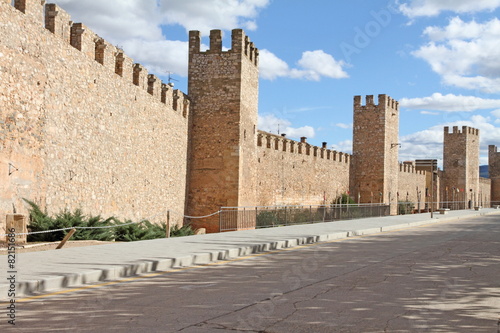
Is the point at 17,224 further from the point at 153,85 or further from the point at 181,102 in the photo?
the point at 181,102

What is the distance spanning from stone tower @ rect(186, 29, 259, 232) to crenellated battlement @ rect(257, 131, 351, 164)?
564 centimetres

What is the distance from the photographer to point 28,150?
14.3 m

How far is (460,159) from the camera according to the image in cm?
6906

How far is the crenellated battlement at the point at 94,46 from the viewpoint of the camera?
14.8m

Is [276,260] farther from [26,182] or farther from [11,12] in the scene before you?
[11,12]

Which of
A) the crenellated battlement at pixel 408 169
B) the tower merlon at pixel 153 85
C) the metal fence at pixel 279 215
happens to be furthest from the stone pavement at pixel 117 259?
the crenellated battlement at pixel 408 169

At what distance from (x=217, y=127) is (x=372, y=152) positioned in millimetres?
24894

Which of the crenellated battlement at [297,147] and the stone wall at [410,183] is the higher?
the crenellated battlement at [297,147]

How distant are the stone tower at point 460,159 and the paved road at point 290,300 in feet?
199

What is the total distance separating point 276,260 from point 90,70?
29.3 feet

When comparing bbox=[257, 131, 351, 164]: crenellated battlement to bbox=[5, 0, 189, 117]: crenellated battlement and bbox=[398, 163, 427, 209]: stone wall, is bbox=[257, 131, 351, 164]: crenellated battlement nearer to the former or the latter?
bbox=[5, 0, 189, 117]: crenellated battlement

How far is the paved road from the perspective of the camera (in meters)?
6.02

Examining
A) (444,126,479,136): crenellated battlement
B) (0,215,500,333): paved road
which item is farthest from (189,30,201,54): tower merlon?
(444,126,479,136): crenellated battlement

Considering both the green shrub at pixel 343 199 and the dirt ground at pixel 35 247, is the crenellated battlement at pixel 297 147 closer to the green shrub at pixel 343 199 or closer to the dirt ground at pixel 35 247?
the green shrub at pixel 343 199
